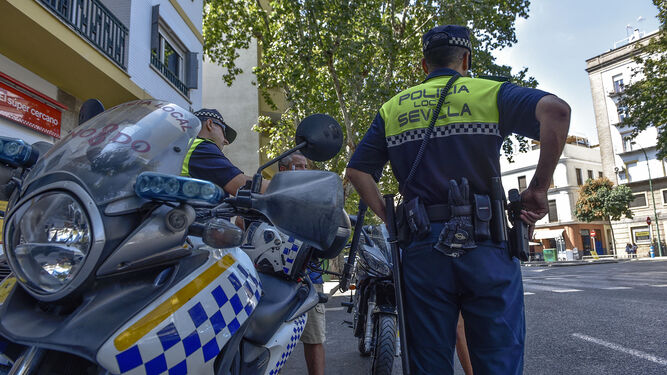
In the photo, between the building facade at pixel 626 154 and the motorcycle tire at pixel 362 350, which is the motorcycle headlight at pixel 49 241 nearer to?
the motorcycle tire at pixel 362 350

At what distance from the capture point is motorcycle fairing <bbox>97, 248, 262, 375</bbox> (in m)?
0.96

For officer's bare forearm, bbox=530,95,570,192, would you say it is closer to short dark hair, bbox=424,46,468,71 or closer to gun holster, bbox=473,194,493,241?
gun holster, bbox=473,194,493,241

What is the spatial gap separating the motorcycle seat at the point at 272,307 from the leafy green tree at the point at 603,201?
37.4 metres

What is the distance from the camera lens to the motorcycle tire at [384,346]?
10.1 ft

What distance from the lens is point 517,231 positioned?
1821mm

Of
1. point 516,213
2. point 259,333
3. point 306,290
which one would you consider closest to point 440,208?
Result: point 516,213

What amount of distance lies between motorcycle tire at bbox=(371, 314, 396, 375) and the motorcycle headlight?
248cm

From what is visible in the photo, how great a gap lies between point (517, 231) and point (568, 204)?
4582 cm

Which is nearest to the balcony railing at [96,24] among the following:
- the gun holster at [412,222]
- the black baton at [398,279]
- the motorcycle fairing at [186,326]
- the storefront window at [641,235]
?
the black baton at [398,279]

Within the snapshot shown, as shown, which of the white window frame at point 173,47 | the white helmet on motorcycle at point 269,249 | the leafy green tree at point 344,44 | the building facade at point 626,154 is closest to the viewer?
the white helmet on motorcycle at point 269,249

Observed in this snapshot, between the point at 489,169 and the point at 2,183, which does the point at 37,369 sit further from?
the point at 489,169

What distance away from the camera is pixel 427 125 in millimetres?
1929

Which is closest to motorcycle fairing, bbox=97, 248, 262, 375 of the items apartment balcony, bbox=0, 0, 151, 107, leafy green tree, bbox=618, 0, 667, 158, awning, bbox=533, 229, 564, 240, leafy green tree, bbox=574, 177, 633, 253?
apartment balcony, bbox=0, 0, 151, 107

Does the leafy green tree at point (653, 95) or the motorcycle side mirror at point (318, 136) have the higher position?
the leafy green tree at point (653, 95)
